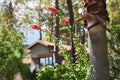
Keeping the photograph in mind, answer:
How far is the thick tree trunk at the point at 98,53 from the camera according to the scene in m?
4.51

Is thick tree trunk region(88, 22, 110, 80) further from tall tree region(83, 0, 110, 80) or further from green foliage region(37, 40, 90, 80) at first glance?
green foliage region(37, 40, 90, 80)

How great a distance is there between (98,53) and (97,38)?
207 mm

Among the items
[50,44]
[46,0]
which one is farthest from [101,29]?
[50,44]

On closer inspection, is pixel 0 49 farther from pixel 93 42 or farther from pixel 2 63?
pixel 93 42

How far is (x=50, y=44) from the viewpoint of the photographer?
3462cm

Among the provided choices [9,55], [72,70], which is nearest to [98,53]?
[72,70]

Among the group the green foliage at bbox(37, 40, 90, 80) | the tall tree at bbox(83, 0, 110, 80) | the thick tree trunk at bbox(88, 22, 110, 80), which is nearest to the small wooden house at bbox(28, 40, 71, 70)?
the green foliage at bbox(37, 40, 90, 80)

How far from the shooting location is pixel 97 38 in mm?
4594

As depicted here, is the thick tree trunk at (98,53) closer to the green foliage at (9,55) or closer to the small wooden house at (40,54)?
the green foliage at (9,55)

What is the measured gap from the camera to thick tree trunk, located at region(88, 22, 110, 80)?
4.51 m

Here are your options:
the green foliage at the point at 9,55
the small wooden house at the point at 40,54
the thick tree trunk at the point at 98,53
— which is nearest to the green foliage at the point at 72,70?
the thick tree trunk at the point at 98,53

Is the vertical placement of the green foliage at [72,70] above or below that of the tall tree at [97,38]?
below

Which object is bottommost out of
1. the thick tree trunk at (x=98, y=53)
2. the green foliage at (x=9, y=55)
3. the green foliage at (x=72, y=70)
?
the green foliage at (x=9, y=55)

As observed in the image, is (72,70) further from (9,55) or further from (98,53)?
(9,55)
